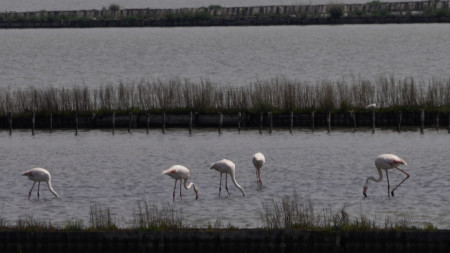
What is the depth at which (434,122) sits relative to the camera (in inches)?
1922

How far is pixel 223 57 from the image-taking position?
5044 inches

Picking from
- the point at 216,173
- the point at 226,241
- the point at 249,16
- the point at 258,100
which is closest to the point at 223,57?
the point at 249,16

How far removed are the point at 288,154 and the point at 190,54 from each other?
3593 inches

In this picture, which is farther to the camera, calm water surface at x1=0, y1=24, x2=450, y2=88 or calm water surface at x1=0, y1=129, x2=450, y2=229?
calm water surface at x1=0, y1=24, x2=450, y2=88

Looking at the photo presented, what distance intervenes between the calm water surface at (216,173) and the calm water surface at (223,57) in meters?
35.4

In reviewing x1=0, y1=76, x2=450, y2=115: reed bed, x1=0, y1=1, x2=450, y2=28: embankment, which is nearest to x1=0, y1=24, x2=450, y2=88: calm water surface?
x1=0, y1=1, x2=450, y2=28: embankment

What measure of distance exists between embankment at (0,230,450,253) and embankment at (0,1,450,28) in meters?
139

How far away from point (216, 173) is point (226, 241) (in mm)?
17250

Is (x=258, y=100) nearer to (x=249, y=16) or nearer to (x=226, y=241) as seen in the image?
(x=226, y=241)

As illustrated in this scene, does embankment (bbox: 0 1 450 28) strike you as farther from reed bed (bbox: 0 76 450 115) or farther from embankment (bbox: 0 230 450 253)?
embankment (bbox: 0 230 450 253)

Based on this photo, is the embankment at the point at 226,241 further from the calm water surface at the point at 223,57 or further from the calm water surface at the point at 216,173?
the calm water surface at the point at 223,57

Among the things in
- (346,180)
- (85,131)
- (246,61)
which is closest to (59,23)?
(246,61)

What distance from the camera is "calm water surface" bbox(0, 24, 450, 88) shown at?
10238cm

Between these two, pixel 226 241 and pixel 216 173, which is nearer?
pixel 226 241
